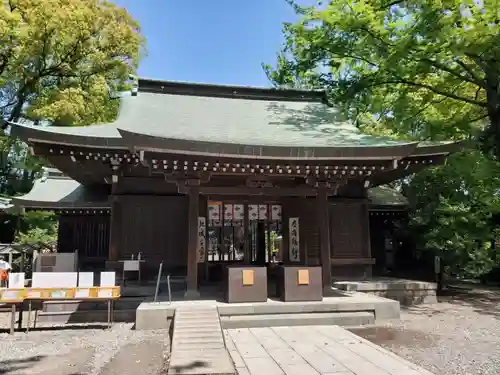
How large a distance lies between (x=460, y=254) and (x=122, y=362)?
34.0ft

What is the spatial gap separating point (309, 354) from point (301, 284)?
109 inches

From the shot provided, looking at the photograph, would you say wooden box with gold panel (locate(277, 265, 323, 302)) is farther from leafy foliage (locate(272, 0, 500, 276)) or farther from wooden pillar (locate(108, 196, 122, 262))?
leafy foliage (locate(272, 0, 500, 276))

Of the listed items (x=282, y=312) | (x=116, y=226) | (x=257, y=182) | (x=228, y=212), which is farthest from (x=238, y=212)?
(x=282, y=312)

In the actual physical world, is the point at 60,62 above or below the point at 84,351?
above

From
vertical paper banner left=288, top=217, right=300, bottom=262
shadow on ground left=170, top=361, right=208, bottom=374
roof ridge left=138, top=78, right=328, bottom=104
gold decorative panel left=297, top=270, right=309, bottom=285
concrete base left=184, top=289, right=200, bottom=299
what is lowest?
shadow on ground left=170, top=361, right=208, bottom=374

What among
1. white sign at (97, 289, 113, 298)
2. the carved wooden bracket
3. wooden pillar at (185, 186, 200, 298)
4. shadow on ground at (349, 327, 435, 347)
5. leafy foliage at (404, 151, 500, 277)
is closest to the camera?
shadow on ground at (349, 327, 435, 347)

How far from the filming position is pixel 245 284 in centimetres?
818

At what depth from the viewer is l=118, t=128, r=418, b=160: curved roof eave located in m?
7.39

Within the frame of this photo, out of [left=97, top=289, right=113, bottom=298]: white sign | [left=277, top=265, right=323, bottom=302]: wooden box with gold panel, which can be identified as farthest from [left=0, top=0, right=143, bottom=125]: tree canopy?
[left=277, top=265, right=323, bottom=302]: wooden box with gold panel

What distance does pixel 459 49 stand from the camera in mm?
9406

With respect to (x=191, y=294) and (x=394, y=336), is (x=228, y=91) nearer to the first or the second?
(x=191, y=294)

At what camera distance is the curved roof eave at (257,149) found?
739 centimetres

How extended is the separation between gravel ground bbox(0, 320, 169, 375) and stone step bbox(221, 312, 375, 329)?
1386 mm

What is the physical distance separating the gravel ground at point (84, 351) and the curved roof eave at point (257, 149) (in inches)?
138
